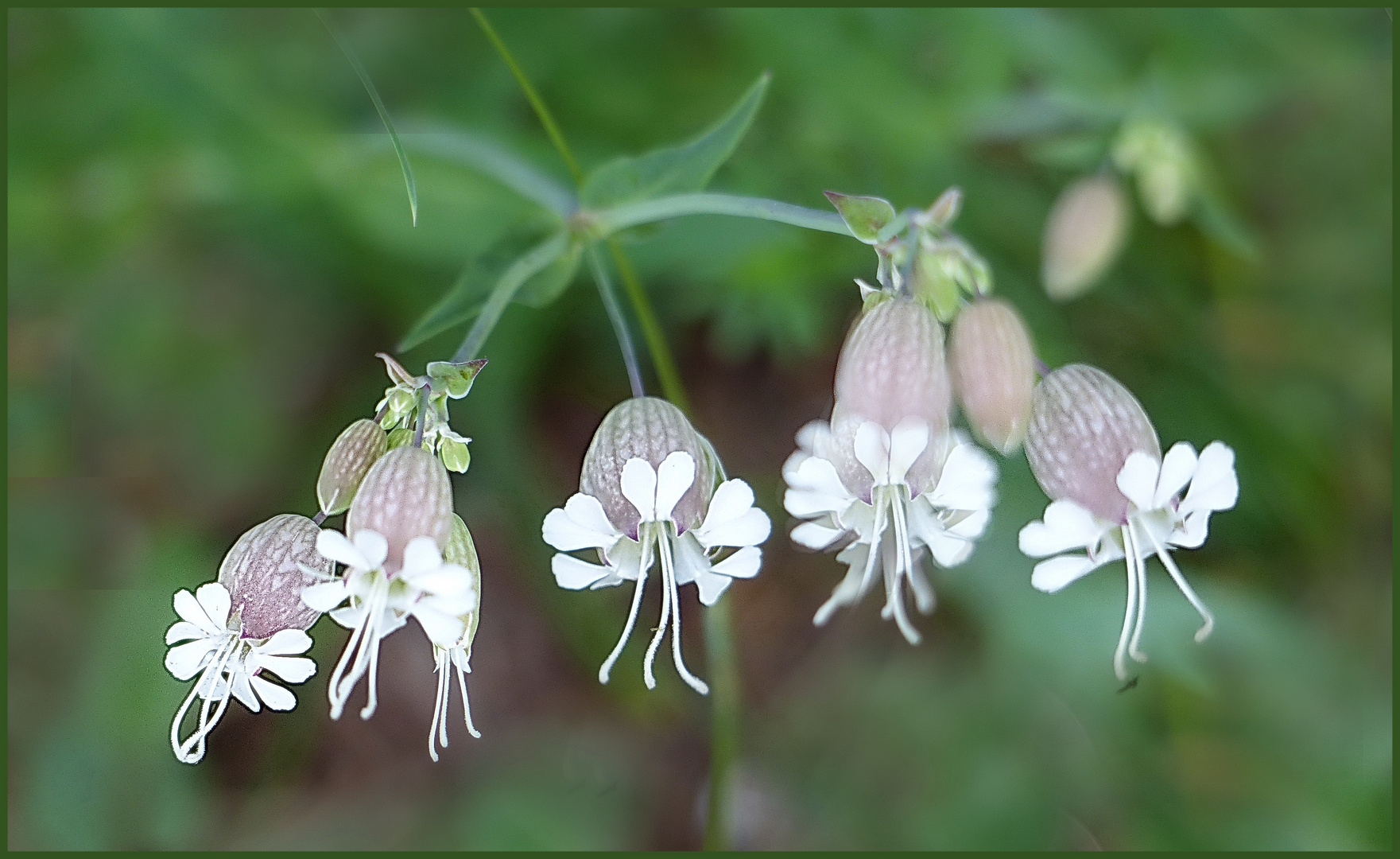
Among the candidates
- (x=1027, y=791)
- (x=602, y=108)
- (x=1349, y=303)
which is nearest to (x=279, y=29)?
(x=602, y=108)

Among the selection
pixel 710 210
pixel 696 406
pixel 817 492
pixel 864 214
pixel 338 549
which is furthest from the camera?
pixel 696 406

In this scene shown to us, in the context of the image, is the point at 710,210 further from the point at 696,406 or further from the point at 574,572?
the point at 696,406

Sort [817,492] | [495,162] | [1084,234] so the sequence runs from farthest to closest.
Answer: [1084,234], [495,162], [817,492]

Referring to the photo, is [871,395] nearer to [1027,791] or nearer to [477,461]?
[477,461]

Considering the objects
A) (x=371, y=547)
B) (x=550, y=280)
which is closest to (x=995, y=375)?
(x=550, y=280)

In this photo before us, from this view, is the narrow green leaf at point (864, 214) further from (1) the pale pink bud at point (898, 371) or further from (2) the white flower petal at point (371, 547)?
(2) the white flower petal at point (371, 547)

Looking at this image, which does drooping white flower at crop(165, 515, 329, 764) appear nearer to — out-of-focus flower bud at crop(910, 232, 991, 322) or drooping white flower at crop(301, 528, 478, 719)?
drooping white flower at crop(301, 528, 478, 719)

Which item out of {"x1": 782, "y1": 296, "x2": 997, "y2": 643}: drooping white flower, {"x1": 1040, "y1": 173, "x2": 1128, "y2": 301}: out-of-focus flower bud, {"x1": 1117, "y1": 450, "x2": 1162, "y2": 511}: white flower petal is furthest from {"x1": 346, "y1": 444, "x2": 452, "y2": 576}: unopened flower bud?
{"x1": 1040, "y1": 173, "x2": 1128, "y2": 301}: out-of-focus flower bud

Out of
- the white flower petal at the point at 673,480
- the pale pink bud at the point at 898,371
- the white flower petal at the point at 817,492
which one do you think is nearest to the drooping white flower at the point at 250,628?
the white flower petal at the point at 673,480
